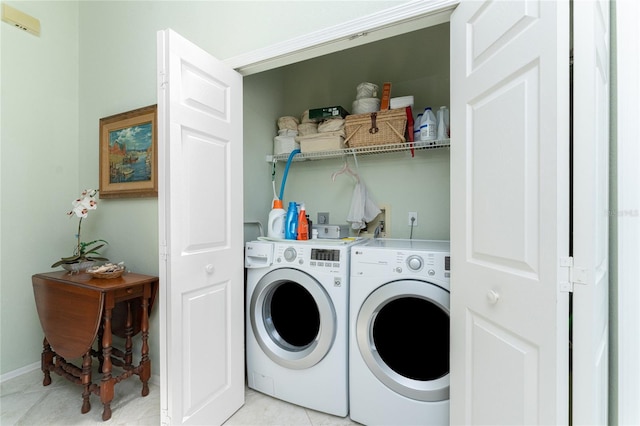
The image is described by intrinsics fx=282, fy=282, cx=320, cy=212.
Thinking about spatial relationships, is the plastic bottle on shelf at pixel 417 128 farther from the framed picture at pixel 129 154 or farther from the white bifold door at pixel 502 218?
the framed picture at pixel 129 154

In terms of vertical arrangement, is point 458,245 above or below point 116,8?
below

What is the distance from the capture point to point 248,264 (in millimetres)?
1745

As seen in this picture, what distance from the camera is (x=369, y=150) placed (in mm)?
2047

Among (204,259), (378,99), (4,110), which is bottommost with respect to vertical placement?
(204,259)

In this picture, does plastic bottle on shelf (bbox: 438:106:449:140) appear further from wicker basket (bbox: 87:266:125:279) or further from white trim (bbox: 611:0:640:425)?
wicker basket (bbox: 87:266:125:279)

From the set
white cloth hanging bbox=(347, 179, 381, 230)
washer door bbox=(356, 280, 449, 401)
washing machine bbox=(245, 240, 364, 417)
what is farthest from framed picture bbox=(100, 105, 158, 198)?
washer door bbox=(356, 280, 449, 401)

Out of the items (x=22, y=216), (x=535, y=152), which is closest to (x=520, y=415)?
(x=535, y=152)

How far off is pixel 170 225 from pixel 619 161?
63.0 inches

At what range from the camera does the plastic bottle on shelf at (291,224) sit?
6.32 feet

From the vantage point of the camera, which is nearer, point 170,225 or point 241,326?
point 170,225

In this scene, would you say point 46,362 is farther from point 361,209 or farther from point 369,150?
point 369,150

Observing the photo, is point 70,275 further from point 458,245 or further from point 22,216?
point 458,245

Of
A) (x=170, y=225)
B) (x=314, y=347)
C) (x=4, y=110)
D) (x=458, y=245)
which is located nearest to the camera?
(x=458, y=245)

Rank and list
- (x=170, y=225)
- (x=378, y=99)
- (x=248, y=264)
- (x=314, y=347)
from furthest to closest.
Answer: (x=378, y=99) < (x=248, y=264) < (x=314, y=347) < (x=170, y=225)
